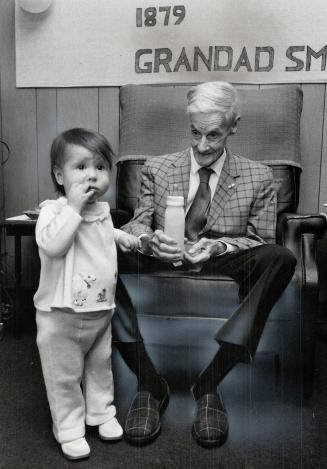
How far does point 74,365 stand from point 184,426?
0.37 meters

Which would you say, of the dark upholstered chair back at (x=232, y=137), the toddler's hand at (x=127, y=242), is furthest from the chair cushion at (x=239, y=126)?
the toddler's hand at (x=127, y=242)

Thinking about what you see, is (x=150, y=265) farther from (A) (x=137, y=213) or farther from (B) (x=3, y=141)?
(B) (x=3, y=141)

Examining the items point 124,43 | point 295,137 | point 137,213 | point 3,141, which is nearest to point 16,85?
point 3,141

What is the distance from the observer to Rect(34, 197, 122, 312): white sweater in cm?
103

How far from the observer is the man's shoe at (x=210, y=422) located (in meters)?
1.18

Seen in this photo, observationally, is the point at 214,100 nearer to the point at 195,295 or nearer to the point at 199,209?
the point at 199,209

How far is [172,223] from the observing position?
1.21 metres

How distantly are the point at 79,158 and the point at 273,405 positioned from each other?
0.90 meters

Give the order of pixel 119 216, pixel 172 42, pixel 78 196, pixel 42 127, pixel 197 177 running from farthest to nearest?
pixel 42 127 < pixel 172 42 < pixel 119 216 < pixel 197 177 < pixel 78 196

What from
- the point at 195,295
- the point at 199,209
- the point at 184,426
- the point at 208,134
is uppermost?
the point at 208,134

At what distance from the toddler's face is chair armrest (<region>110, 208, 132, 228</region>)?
57 cm

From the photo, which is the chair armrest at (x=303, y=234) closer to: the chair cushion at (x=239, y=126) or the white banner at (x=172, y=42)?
the chair cushion at (x=239, y=126)

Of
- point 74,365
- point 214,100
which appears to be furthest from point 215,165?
point 74,365

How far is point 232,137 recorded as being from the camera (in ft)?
5.82
